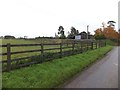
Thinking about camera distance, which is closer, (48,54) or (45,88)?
(45,88)

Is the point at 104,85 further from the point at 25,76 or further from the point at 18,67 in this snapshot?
the point at 18,67

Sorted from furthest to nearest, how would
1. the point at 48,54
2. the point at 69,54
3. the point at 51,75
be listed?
the point at 69,54 < the point at 48,54 < the point at 51,75

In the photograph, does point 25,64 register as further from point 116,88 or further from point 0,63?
point 116,88

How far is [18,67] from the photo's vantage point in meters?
11.4

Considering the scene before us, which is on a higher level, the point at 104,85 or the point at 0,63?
the point at 0,63

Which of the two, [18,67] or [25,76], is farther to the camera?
[18,67]

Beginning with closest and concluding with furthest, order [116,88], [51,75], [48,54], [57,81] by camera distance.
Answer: [116,88]
[57,81]
[51,75]
[48,54]

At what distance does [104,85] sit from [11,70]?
3622 mm

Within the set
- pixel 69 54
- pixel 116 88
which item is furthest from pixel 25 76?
pixel 69 54

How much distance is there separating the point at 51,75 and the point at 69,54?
974 cm

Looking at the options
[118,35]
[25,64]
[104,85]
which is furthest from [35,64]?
[118,35]

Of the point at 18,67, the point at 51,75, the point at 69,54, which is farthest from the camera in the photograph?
the point at 69,54

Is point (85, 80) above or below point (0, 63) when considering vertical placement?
below

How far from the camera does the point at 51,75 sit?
10.5 meters
